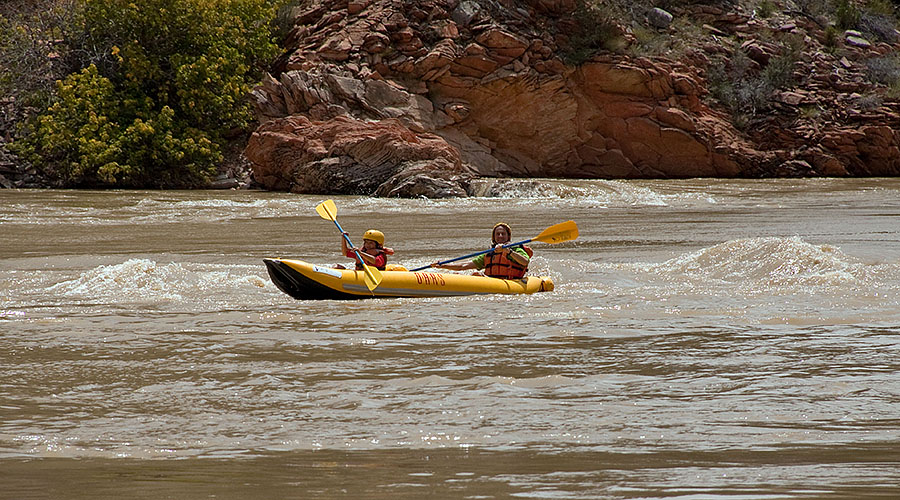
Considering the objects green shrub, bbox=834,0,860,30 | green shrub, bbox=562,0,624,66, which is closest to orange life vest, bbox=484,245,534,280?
green shrub, bbox=562,0,624,66

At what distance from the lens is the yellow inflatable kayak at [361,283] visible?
26.2 feet

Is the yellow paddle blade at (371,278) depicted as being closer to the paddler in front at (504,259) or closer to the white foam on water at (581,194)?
the paddler in front at (504,259)

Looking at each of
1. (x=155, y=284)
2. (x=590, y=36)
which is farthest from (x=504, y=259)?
(x=590, y=36)

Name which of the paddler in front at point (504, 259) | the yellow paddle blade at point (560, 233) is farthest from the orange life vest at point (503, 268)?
the yellow paddle blade at point (560, 233)

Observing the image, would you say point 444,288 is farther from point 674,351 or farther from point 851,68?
point 851,68

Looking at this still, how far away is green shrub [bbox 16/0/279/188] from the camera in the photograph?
21.6m

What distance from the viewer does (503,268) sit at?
29.7 feet

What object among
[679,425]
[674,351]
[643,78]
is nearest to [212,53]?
[643,78]

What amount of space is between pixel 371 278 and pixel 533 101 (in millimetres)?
17151

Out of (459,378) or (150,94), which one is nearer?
(459,378)

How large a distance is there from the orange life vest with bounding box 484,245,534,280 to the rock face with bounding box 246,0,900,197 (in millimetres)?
13278

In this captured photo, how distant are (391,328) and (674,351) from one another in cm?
196

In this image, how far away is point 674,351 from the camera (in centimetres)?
A: 586

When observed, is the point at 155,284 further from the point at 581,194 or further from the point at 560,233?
the point at 581,194
